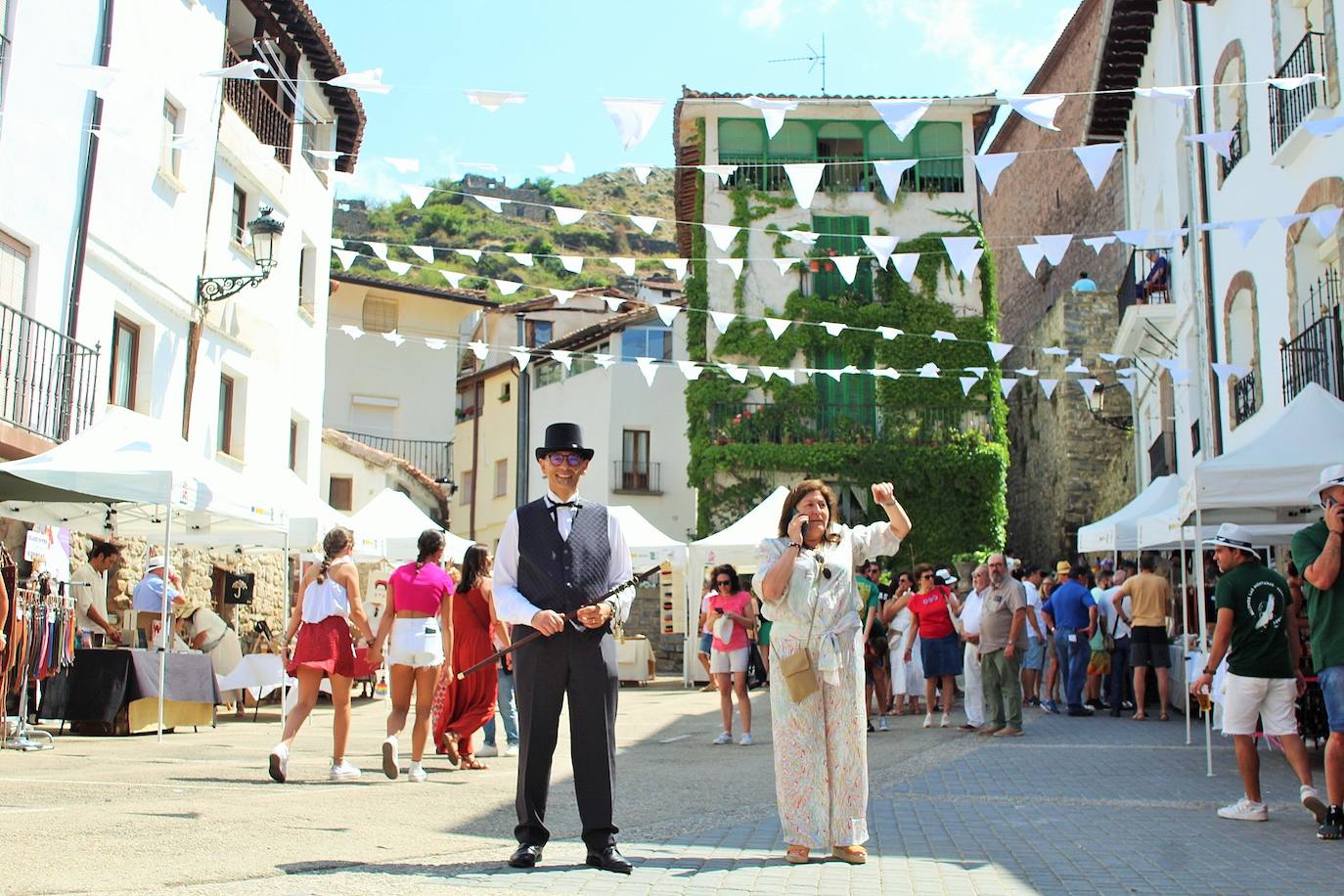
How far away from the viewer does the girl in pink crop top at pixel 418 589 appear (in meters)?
9.35

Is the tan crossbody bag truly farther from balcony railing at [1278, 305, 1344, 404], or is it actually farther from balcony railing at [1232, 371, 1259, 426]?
balcony railing at [1232, 371, 1259, 426]

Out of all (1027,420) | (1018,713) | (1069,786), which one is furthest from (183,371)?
(1027,420)

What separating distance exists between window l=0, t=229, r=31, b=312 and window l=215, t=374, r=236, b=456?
5893 mm

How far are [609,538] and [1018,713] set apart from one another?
28.6 ft

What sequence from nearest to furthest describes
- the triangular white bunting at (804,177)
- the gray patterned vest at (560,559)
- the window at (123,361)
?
the gray patterned vest at (560,559), the triangular white bunting at (804,177), the window at (123,361)

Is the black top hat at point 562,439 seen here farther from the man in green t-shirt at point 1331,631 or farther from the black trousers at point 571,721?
the man in green t-shirt at point 1331,631

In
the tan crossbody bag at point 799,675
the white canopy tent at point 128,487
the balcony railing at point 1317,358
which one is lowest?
the tan crossbody bag at point 799,675

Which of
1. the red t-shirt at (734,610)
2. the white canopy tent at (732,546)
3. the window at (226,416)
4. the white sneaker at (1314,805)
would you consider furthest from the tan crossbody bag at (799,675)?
the window at (226,416)

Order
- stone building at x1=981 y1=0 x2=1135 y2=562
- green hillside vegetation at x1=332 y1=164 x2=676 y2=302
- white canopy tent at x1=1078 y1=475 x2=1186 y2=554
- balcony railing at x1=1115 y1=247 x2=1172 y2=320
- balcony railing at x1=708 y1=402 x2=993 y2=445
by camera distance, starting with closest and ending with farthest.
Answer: white canopy tent at x1=1078 y1=475 x2=1186 y2=554 < balcony railing at x1=1115 y1=247 x2=1172 y2=320 < stone building at x1=981 y1=0 x2=1135 y2=562 < balcony railing at x1=708 y1=402 x2=993 y2=445 < green hillside vegetation at x1=332 y1=164 x2=676 y2=302

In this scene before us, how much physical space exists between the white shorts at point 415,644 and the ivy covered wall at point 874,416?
2336 cm

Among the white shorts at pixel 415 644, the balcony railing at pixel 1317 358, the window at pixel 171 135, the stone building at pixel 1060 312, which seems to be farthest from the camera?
the stone building at pixel 1060 312

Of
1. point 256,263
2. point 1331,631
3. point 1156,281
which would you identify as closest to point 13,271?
point 256,263

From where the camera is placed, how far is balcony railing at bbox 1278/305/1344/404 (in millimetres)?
14484

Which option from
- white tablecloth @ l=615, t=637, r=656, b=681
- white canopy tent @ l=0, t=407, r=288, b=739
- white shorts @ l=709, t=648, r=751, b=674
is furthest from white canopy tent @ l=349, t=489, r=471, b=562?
white shorts @ l=709, t=648, r=751, b=674
